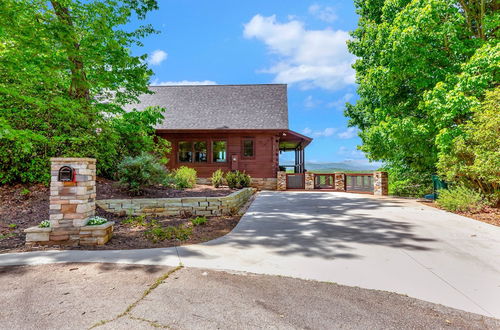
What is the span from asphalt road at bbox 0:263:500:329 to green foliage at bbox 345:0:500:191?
8299 mm

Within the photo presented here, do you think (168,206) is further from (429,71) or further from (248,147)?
(429,71)

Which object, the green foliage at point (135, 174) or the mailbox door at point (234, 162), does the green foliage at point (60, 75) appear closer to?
the green foliage at point (135, 174)

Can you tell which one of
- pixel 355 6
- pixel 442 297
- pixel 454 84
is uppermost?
pixel 355 6

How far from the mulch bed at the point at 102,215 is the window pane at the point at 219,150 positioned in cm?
719

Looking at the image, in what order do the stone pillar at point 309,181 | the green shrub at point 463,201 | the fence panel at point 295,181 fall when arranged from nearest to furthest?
the green shrub at point 463,201 < the stone pillar at point 309,181 < the fence panel at point 295,181

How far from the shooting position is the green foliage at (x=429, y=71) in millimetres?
8398

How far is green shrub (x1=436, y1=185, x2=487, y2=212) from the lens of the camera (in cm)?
740

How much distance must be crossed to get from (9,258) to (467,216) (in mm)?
10107

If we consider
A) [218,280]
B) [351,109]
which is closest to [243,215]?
[218,280]

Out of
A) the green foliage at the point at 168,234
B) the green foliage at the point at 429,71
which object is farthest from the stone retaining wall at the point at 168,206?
the green foliage at the point at 429,71

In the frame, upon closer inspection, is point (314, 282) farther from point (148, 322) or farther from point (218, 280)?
point (148, 322)

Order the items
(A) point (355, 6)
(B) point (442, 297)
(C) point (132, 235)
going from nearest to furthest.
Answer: (B) point (442, 297) → (C) point (132, 235) → (A) point (355, 6)

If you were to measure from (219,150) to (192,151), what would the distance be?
5.54 ft

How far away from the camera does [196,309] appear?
2.30 meters
